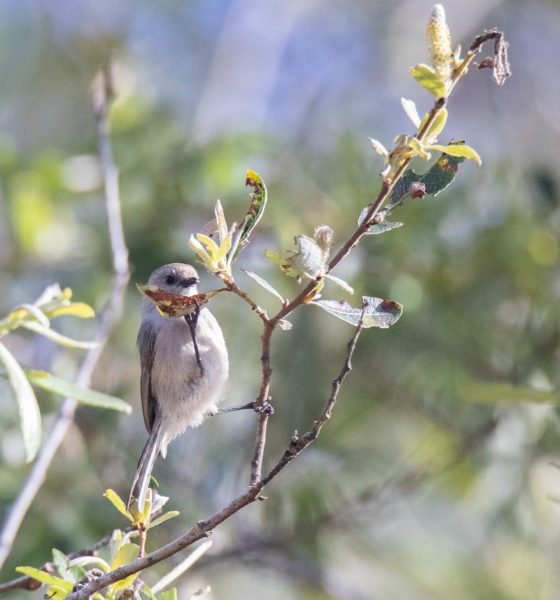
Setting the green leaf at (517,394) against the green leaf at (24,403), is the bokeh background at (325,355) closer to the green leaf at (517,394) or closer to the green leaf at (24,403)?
the green leaf at (517,394)

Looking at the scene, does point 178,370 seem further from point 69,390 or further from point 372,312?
point 372,312

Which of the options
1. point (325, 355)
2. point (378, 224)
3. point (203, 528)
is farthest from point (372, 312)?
point (325, 355)

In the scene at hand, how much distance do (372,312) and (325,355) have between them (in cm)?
239

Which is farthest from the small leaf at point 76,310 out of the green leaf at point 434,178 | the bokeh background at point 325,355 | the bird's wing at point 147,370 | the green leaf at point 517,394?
the bokeh background at point 325,355

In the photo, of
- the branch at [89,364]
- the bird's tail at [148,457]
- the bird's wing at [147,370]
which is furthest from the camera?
the bird's wing at [147,370]

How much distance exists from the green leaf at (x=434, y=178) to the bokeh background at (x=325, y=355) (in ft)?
5.85

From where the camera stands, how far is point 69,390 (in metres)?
1.73

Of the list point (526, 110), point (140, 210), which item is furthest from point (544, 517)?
point (526, 110)

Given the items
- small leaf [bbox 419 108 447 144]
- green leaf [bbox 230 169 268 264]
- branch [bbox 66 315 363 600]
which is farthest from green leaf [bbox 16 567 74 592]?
small leaf [bbox 419 108 447 144]

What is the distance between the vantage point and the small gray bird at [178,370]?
249cm

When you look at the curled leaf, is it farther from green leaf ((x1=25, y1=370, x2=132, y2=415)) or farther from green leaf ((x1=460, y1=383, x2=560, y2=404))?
green leaf ((x1=460, y1=383, x2=560, y2=404))

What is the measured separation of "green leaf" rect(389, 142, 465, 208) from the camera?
1.28m

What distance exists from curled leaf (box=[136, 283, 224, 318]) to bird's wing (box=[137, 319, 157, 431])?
131 centimetres

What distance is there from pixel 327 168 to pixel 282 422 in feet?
3.77
